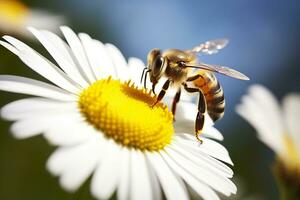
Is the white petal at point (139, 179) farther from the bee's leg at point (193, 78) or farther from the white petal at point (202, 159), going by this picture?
the bee's leg at point (193, 78)

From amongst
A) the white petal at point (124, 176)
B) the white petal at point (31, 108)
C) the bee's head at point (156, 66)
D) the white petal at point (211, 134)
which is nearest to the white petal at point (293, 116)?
the white petal at point (211, 134)

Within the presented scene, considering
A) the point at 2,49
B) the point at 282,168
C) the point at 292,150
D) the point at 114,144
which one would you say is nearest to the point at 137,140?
the point at 114,144

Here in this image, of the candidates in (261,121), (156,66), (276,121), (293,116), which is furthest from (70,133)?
(293,116)

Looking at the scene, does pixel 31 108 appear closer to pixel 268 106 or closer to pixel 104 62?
pixel 104 62

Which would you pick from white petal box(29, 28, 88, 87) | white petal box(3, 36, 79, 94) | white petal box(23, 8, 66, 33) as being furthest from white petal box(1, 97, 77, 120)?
white petal box(23, 8, 66, 33)

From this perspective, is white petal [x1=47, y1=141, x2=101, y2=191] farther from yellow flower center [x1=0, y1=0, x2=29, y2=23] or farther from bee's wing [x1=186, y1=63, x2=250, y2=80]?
yellow flower center [x1=0, y1=0, x2=29, y2=23]
